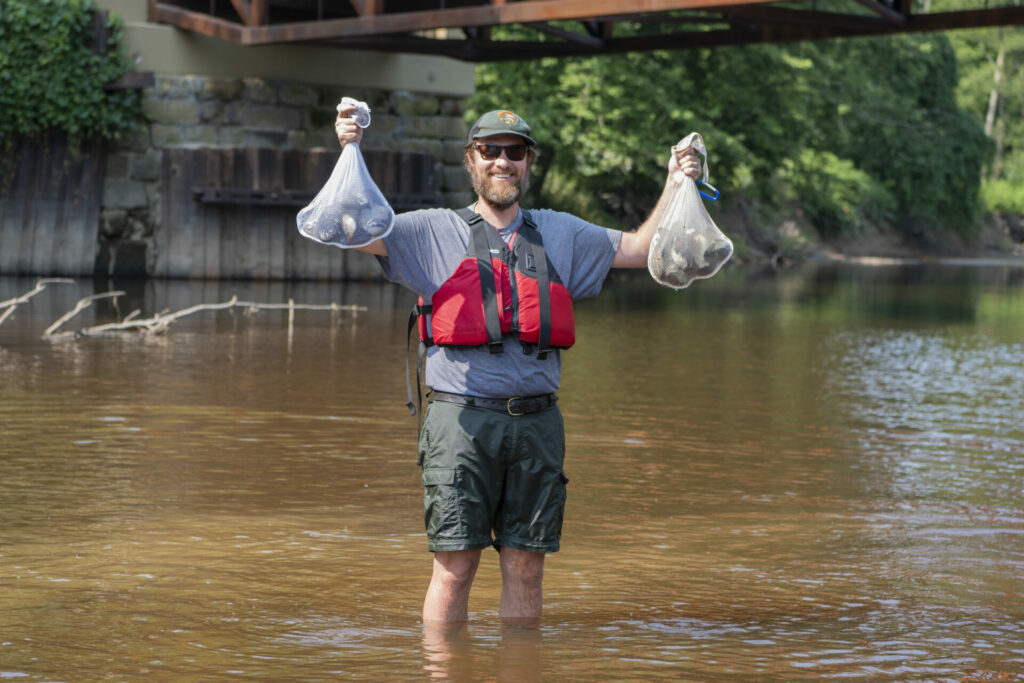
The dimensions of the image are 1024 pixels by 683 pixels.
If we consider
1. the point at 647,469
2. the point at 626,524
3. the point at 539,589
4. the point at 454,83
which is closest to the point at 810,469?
the point at 647,469

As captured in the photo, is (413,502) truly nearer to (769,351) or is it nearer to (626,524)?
(626,524)

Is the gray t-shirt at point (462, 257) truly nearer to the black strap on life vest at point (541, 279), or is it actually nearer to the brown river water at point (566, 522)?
→ the black strap on life vest at point (541, 279)

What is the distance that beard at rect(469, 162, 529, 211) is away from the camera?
199 inches

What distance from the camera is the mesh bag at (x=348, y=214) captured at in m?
4.88

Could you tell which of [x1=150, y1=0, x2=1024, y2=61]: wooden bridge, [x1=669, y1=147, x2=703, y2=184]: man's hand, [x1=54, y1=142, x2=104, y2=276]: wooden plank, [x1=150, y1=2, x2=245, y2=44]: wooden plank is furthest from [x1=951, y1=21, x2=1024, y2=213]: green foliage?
Result: [x1=669, y1=147, x2=703, y2=184]: man's hand

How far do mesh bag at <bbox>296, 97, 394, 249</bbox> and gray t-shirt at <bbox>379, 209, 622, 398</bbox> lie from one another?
4.3 inches

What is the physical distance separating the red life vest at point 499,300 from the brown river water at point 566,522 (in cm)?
104

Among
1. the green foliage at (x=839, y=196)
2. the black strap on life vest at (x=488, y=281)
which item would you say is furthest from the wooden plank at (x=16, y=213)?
the green foliage at (x=839, y=196)

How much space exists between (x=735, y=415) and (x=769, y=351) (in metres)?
4.97

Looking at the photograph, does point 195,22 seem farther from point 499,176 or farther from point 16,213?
point 499,176

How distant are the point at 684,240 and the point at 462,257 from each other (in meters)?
0.76

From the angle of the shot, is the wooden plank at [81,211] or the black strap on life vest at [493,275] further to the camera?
the wooden plank at [81,211]

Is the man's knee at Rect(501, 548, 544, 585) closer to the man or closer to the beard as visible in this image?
the man

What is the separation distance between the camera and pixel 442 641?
5.16 m
